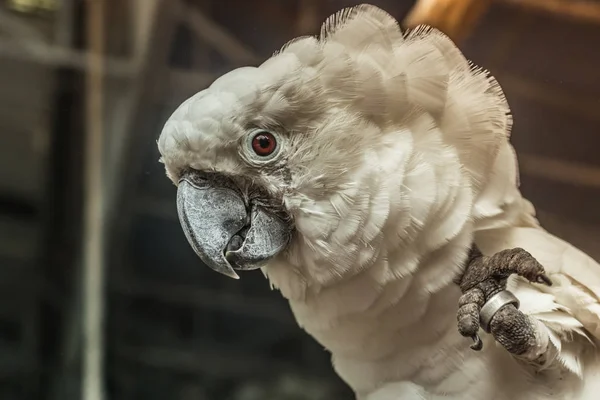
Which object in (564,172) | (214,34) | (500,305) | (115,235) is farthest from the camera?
(115,235)

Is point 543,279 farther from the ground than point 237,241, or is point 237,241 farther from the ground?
point 543,279

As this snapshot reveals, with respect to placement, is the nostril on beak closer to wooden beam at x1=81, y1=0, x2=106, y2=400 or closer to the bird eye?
the bird eye

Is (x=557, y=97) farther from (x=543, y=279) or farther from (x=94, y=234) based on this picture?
(x=94, y=234)

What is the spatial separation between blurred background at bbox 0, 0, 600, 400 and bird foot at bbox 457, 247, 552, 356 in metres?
1.14

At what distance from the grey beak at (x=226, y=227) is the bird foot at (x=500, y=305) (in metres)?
0.31

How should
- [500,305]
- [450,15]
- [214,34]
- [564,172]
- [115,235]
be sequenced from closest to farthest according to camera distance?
1. [500,305]
2. [450,15]
3. [564,172]
4. [214,34]
5. [115,235]

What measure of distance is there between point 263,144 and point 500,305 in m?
0.44

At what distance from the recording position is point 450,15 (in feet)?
4.72

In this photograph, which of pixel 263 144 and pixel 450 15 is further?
pixel 450 15

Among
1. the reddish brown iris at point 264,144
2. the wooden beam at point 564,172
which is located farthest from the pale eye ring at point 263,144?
the wooden beam at point 564,172

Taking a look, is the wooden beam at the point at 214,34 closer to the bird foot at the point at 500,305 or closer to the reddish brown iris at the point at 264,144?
the reddish brown iris at the point at 264,144

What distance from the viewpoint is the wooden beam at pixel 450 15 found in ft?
4.60

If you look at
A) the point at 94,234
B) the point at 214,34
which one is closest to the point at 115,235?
the point at 94,234

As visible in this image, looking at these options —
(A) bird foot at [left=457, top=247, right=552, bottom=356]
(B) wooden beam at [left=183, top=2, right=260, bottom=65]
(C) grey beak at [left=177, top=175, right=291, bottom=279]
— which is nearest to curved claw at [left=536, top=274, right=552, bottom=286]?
(A) bird foot at [left=457, top=247, right=552, bottom=356]
